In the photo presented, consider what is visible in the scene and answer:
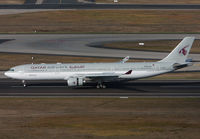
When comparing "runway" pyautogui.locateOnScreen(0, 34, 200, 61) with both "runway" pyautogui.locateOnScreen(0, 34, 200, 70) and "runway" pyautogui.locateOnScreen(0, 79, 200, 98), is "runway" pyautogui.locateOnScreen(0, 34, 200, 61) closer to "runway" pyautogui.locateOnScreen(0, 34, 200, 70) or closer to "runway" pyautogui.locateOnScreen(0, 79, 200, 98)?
"runway" pyautogui.locateOnScreen(0, 34, 200, 70)

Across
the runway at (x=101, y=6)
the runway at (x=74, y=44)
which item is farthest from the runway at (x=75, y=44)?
the runway at (x=101, y=6)

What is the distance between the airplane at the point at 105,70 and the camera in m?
57.9

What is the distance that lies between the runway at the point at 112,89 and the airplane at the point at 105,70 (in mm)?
1335

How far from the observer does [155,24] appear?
11238 cm

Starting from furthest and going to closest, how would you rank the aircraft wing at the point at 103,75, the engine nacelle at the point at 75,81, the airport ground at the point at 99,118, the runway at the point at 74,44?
the runway at the point at 74,44 < the aircraft wing at the point at 103,75 < the engine nacelle at the point at 75,81 < the airport ground at the point at 99,118

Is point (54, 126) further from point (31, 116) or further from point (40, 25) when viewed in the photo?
point (40, 25)

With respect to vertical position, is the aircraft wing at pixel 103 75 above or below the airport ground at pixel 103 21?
below

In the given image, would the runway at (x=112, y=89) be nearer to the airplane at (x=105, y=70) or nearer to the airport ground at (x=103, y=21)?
the airplane at (x=105, y=70)

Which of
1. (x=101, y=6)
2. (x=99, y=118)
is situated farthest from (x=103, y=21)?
(x=99, y=118)

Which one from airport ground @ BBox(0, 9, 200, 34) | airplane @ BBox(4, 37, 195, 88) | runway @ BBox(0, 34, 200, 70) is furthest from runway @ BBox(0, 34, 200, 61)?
airplane @ BBox(4, 37, 195, 88)

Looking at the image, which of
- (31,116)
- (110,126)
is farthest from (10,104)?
(110,126)

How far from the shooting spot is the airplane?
190ft

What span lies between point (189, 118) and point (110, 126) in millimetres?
7651

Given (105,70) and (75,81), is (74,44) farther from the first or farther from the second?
(75,81)
